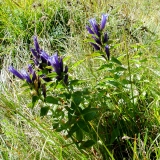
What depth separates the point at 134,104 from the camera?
1.65 meters

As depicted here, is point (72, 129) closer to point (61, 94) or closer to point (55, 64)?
point (61, 94)

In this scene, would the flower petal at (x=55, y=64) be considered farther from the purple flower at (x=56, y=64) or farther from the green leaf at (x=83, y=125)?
the green leaf at (x=83, y=125)

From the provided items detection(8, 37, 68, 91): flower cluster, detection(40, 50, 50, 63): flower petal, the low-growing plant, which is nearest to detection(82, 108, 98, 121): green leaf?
A: the low-growing plant

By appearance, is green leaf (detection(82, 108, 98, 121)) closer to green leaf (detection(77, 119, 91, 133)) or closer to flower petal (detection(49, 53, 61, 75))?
green leaf (detection(77, 119, 91, 133))

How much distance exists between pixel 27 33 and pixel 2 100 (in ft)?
4.50

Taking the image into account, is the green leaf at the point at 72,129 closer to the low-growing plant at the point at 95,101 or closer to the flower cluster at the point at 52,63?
the low-growing plant at the point at 95,101

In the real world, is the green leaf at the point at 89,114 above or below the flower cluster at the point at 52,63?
below

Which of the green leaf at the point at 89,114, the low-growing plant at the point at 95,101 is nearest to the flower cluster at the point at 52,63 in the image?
the low-growing plant at the point at 95,101

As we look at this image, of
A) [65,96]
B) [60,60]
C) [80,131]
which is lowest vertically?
[80,131]

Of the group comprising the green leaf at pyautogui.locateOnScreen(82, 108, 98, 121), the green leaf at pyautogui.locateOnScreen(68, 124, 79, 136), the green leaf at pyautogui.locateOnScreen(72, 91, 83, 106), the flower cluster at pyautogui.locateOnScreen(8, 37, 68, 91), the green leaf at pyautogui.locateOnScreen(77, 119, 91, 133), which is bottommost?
the green leaf at pyautogui.locateOnScreen(68, 124, 79, 136)

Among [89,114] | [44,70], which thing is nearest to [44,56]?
[44,70]

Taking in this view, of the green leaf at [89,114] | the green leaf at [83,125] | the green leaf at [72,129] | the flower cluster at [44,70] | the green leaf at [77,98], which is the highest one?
the flower cluster at [44,70]

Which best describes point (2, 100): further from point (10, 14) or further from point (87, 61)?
point (10, 14)

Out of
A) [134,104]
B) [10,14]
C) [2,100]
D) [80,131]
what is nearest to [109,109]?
[134,104]
